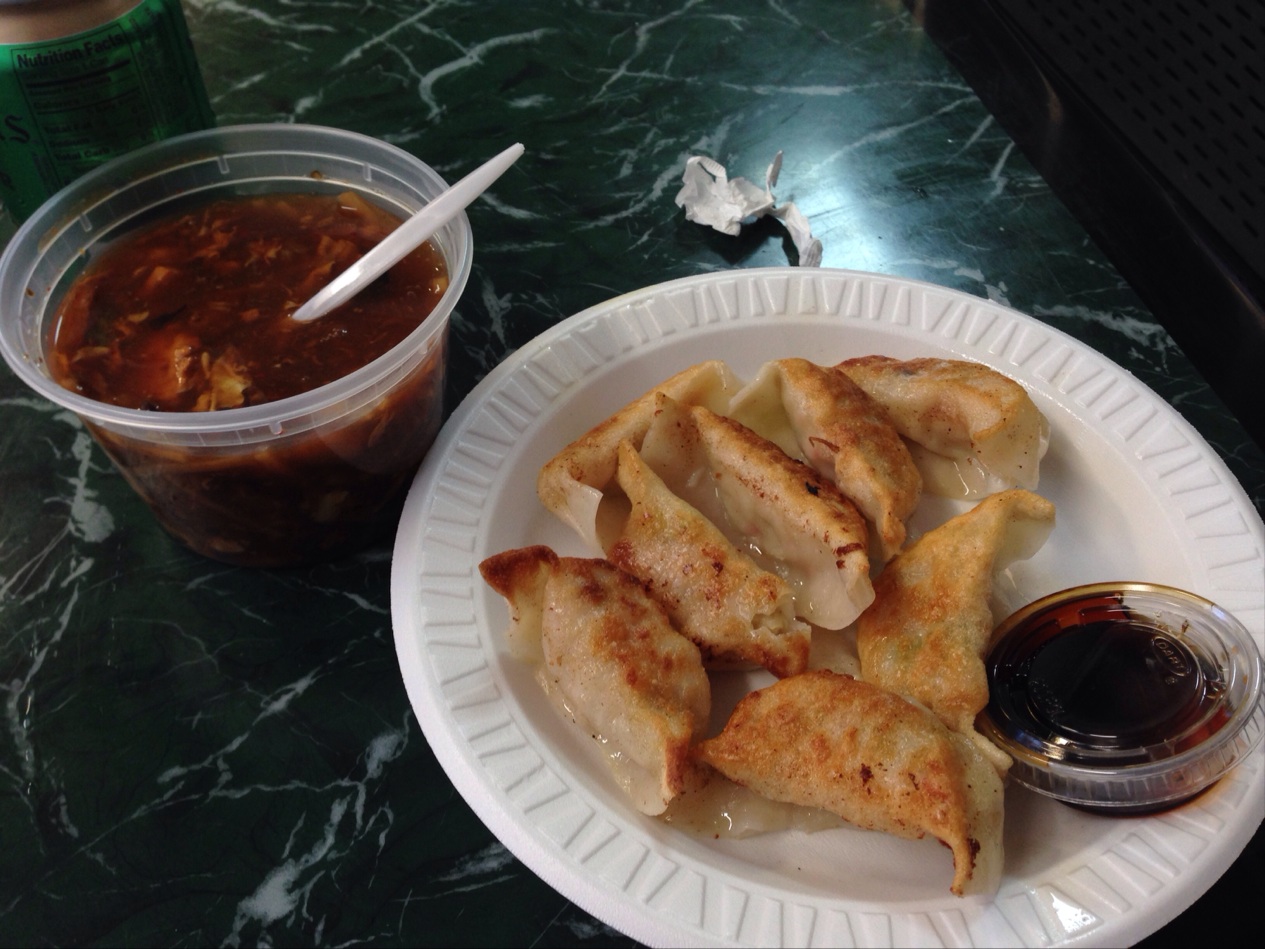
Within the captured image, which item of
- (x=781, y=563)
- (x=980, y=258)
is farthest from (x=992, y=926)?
(x=980, y=258)

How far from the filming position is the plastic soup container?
1.21 m

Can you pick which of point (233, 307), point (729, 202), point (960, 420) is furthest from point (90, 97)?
point (960, 420)

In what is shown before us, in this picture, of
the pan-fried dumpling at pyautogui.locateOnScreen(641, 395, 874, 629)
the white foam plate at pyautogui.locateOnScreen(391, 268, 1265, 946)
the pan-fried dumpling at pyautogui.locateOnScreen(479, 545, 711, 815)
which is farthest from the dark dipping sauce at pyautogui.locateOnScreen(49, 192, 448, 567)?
the pan-fried dumpling at pyautogui.locateOnScreen(641, 395, 874, 629)

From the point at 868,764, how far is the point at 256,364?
2.76 ft

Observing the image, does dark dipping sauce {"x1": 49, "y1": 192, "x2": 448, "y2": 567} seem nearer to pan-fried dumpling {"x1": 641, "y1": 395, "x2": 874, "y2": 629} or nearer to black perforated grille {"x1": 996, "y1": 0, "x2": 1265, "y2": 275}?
pan-fried dumpling {"x1": 641, "y1": 395, "x2": 874, "y2": 629}

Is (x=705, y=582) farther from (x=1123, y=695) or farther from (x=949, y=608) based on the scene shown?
(x=1123, y=695)

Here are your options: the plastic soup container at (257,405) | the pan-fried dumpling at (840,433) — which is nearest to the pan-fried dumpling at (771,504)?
the pan-fried dumpling at (840,433)

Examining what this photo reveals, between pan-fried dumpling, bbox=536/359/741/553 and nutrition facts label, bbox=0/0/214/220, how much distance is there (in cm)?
75

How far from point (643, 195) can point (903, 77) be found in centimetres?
68

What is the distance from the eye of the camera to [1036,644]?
1220 mm

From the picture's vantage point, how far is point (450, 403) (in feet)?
5.40

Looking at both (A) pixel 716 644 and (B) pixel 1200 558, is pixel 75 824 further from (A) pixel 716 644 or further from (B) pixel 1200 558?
(B) pixel 1200 558

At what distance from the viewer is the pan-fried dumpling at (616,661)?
1171mm

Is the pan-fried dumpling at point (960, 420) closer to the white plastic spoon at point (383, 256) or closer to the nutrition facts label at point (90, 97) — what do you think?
the white plastic spoon at point (383, 256)
